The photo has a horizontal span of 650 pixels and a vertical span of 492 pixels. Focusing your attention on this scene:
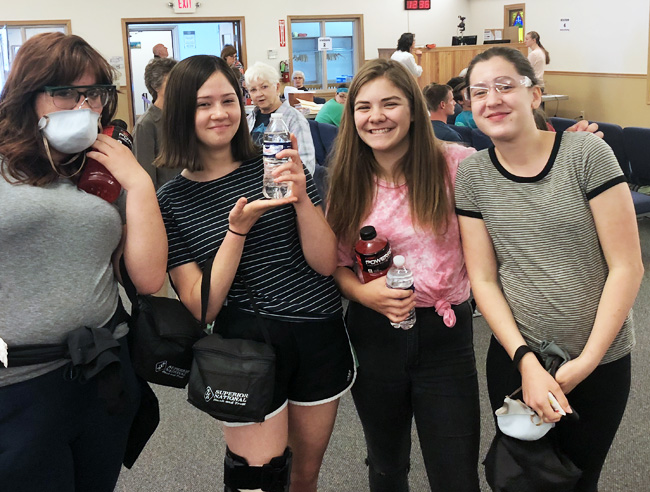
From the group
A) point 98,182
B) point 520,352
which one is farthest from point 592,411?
point 98,182

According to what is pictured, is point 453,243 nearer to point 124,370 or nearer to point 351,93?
point 351,93

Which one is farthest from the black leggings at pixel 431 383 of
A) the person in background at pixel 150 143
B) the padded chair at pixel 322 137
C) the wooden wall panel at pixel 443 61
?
the wooden wall panel at pixel 443 61

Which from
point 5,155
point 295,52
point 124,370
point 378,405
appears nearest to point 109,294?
point 124,370

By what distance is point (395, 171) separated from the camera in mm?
1710

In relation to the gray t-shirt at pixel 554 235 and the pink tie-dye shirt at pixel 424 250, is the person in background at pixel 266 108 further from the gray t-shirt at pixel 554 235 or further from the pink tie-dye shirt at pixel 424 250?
the gray t-shirt at pixel 554 235

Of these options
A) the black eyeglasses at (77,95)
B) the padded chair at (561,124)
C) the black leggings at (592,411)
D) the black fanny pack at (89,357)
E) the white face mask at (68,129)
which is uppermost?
the black eyeglasses at (77,95)

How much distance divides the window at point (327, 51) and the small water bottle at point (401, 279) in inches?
445

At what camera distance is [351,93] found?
1.71 meters

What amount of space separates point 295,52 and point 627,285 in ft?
39.4

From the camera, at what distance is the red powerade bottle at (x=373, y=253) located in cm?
157

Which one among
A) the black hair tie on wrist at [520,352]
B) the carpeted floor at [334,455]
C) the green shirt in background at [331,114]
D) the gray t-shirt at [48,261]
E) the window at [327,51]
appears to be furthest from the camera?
the window at [327,51]

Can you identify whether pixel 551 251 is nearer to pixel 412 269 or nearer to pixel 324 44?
pixel 412 269

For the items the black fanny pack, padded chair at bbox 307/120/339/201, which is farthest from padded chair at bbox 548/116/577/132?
the black fanny pack

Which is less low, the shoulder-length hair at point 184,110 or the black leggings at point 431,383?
the shoulder-length hair at point 184,110
